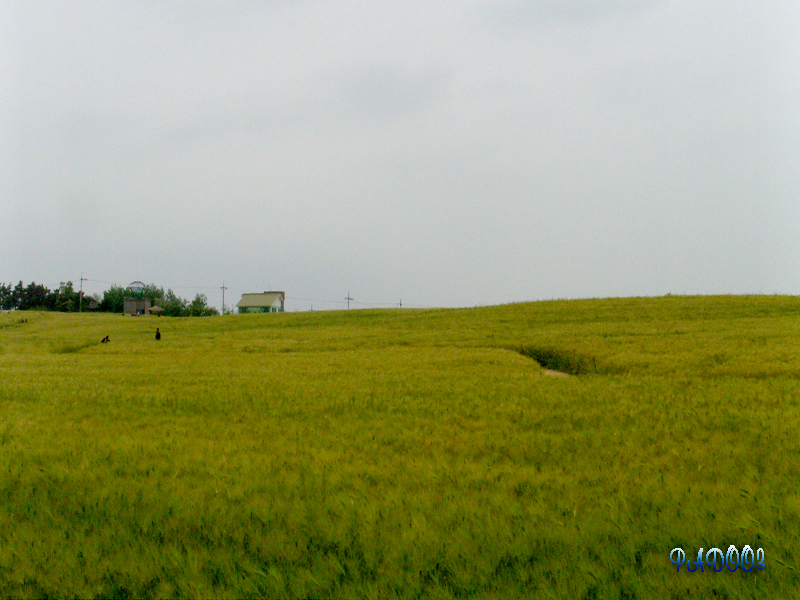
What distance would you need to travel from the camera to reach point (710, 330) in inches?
1373

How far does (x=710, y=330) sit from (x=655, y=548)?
32.0m

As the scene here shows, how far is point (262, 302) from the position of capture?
540ft

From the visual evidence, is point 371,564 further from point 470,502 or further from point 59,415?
point 59,415

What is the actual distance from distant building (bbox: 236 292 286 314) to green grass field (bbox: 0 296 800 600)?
139316mm

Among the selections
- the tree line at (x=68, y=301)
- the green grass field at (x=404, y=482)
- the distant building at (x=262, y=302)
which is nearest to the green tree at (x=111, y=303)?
the tree line at (x=68, y=301)

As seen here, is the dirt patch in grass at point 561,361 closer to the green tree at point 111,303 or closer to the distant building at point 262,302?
the distant building at point 262,302

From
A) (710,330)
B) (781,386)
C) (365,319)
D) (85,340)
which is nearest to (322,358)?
(781,386)

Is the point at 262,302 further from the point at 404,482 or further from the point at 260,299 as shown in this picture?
the point at 404,482

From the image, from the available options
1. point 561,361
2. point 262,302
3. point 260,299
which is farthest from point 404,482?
point 260,299

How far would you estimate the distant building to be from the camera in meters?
163

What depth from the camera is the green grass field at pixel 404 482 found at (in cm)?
742

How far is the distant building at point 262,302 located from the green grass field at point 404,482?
457 feet

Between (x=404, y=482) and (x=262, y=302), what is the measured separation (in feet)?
525

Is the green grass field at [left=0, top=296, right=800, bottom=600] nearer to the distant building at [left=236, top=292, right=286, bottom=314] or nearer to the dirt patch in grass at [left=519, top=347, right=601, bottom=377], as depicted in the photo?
the dirt patch in grass at [left=519, top=347, right=601, bottom=377]
